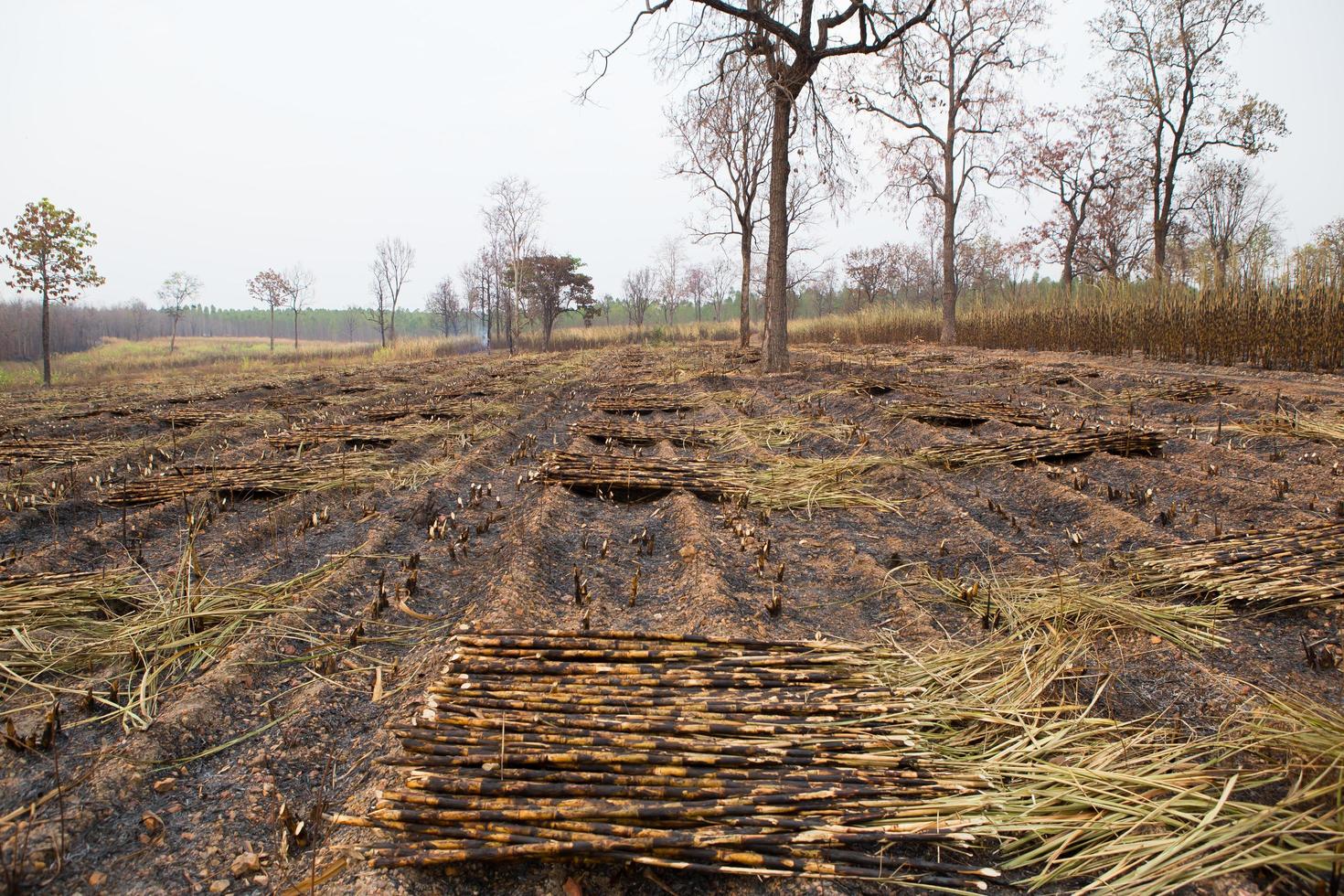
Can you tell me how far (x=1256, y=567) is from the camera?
9.07 feet

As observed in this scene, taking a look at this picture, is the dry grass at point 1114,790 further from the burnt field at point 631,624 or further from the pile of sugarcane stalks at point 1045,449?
the pile of sugarcane stalks at point 1045,449

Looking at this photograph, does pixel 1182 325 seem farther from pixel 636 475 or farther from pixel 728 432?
pixel 636 475

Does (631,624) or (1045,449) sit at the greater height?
Result: (1045,449)

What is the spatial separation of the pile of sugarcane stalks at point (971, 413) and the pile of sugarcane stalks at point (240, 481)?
5248mm

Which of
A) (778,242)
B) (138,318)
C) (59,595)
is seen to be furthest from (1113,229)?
(138,318)

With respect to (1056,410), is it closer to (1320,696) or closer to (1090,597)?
(1090,597)

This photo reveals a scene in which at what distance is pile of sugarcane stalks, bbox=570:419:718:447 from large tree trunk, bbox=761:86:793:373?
578 cm

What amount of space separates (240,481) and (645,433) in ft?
11.1

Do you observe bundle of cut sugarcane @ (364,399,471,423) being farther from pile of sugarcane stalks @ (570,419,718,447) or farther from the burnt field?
pile of sugarcane stalks @ (570,419,718,447)

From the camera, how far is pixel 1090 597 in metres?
2.65

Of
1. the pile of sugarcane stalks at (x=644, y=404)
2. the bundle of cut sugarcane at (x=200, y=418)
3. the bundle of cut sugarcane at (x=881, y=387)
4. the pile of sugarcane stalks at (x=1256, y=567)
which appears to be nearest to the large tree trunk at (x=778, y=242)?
the bundle of cut sugarcane at (x=881, y=387)

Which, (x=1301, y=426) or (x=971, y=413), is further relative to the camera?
(x=971, y=413)

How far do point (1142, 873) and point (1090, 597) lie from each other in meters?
1.45

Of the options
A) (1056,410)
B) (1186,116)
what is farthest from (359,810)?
(1186,116)
